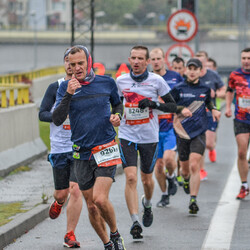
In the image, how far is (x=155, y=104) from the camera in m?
8.99

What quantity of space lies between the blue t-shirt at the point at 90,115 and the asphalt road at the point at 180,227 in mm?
1280

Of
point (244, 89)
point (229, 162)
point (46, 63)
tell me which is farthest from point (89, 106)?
point (46, 63)

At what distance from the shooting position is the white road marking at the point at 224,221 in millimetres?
8266

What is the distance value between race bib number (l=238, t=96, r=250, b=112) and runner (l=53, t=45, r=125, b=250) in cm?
459

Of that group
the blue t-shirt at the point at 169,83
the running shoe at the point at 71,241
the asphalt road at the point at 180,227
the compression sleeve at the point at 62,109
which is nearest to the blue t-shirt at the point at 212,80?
the asphalt road at the point at 180,227

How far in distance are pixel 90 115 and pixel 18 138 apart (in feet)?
23.3

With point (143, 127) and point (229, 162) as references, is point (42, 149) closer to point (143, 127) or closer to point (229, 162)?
point (229, 162)

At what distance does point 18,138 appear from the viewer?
564 inches

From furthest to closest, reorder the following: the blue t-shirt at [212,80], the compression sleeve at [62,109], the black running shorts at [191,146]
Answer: the blue t-shirt at [212,80], the black running shorts at [191,146], the compression sleeve at [62,109]

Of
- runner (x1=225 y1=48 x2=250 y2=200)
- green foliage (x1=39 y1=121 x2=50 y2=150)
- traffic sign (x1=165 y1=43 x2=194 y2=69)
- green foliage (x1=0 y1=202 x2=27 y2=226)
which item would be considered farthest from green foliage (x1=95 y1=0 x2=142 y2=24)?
green foliage (x1=0 y1=202 x2=27 y2=226)

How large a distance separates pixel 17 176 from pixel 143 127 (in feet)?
14.0

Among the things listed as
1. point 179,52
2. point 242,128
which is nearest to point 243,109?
point 242,128

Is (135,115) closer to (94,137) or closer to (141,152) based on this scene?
(141,152)

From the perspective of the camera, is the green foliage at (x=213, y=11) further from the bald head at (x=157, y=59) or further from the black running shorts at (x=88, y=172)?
the black running shorts at (x=88, y=172)
